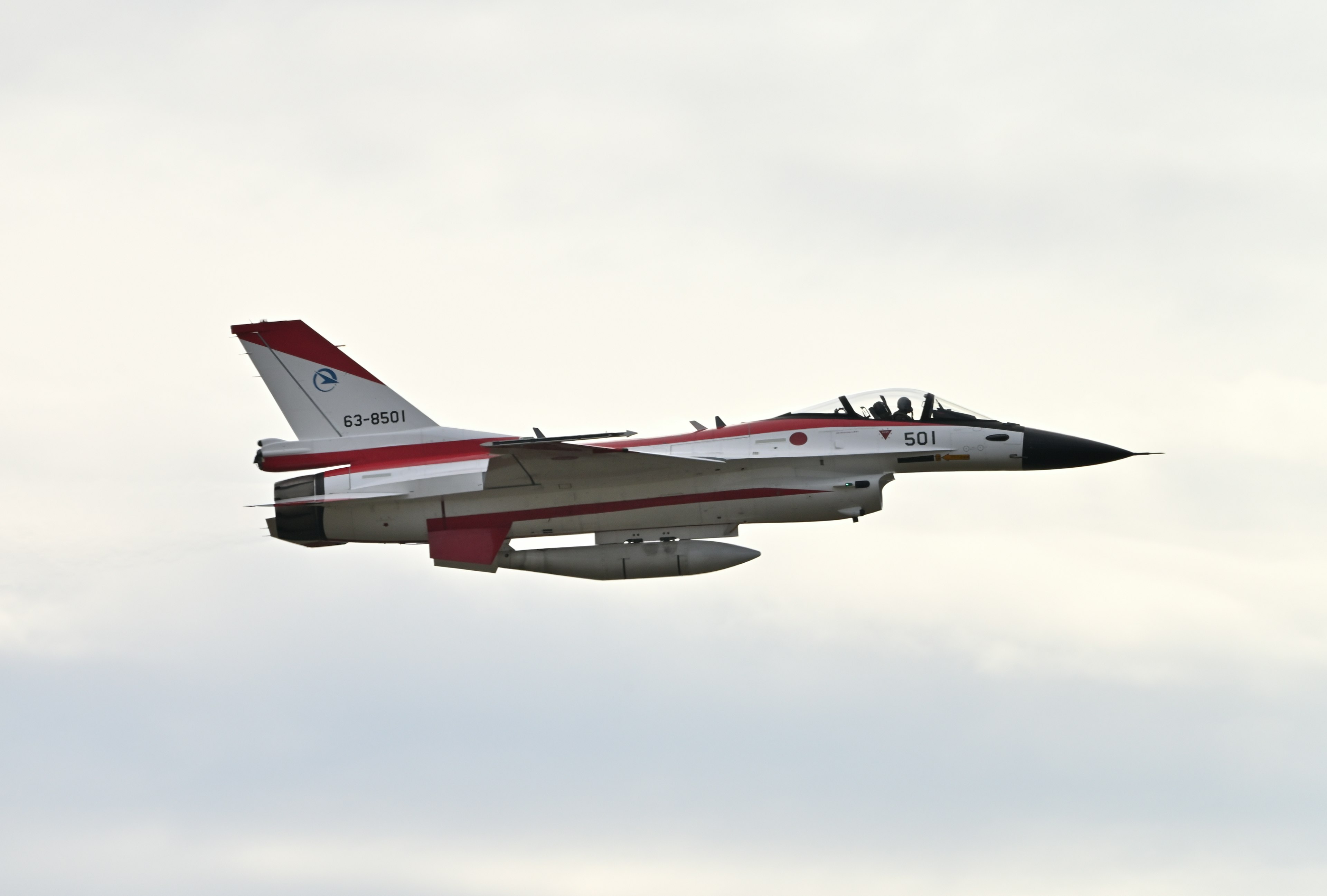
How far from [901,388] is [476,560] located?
8.39 metres

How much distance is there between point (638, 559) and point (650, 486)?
1321 mm

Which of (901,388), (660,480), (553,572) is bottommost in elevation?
(553,572)

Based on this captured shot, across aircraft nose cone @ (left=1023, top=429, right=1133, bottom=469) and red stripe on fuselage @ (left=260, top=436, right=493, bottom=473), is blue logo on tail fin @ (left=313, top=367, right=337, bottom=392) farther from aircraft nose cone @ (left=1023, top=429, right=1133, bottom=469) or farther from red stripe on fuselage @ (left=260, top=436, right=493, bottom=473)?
aircraft nose cone @ (left=1023, top=429, right=1133, bottom=469)

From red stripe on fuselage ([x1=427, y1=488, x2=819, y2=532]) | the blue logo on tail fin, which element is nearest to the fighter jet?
red stripe on fuselage ([x1=427, y1=488, x2=819, y2=532])

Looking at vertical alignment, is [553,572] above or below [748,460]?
below

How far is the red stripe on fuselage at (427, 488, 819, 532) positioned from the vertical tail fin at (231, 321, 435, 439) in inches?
87.5

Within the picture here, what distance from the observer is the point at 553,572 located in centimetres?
2647

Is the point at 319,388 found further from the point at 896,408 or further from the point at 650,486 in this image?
the point at 896,408

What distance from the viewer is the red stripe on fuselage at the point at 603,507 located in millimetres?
26297

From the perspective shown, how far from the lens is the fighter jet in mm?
26188

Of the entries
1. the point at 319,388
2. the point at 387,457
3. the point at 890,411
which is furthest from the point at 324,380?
the point at 890,411

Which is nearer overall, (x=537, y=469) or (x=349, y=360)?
(x=537, y=469)

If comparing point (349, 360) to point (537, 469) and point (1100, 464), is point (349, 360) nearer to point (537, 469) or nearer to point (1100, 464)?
point (537, 469)

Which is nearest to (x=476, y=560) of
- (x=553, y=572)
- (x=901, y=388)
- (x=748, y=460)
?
(x=553, y=572)
